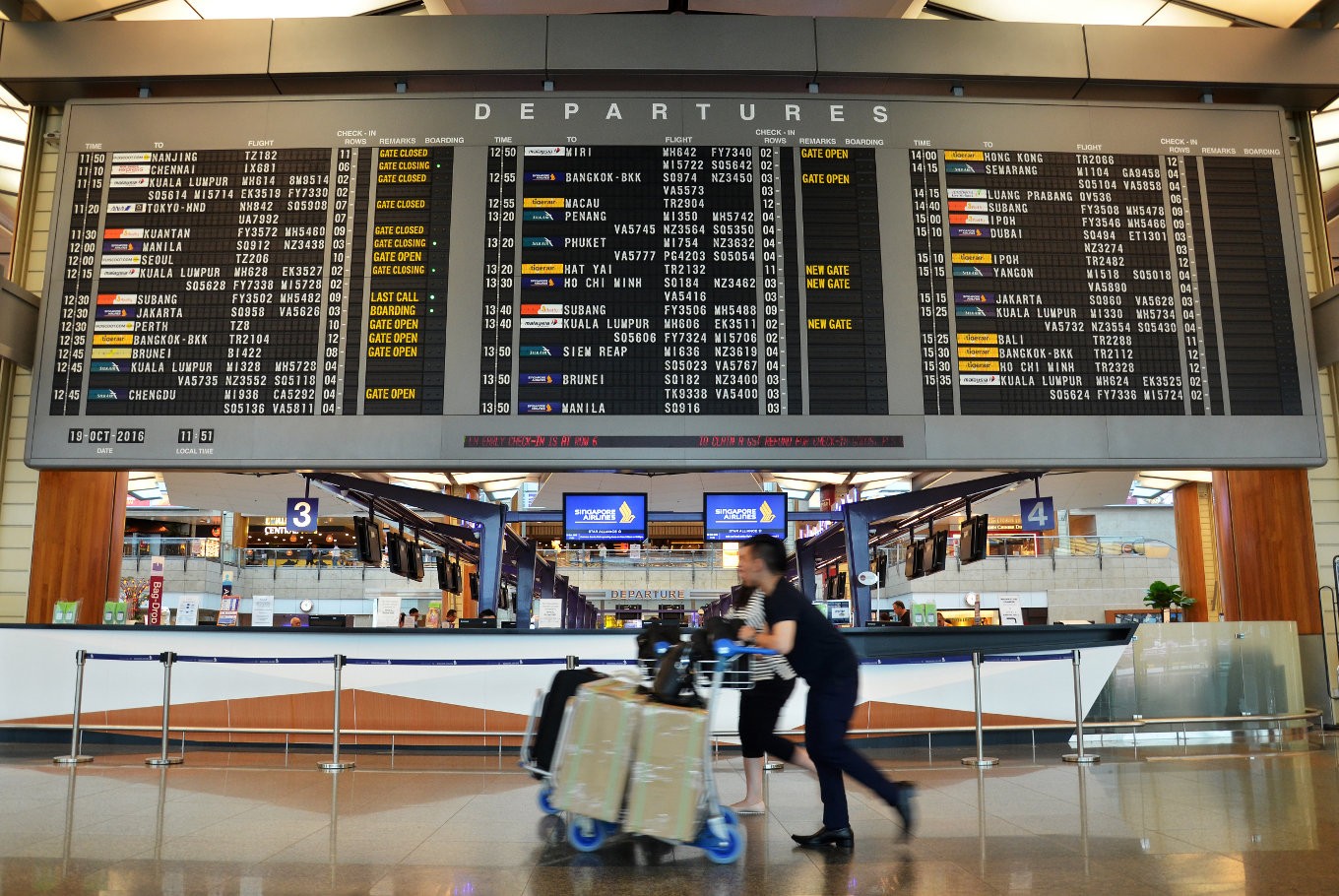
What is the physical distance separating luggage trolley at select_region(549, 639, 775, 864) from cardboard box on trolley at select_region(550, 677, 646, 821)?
71mm

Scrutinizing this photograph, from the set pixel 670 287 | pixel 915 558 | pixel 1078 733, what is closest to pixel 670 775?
pixel 670 287

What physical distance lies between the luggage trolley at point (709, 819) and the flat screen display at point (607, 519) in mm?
5726

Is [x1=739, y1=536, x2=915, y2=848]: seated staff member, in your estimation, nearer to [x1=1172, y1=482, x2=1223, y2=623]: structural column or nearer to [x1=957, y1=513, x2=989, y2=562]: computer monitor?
[x1=957, y1=513, x2=989, y2=562]: computer monitor

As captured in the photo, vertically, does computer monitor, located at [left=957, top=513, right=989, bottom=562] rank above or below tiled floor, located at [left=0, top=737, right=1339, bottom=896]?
above

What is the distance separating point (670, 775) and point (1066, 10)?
8481 millimetres

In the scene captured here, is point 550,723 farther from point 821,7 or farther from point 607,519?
point 821,7

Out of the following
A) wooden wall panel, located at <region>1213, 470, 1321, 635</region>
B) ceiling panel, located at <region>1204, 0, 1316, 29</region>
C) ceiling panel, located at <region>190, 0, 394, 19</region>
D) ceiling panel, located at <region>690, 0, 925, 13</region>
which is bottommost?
wooden wall panel, located at <region>1213, 470, 1321, 635</region>

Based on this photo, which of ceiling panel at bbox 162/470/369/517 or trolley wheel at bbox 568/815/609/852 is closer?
trolley wheel at bbox 568/815/609/852

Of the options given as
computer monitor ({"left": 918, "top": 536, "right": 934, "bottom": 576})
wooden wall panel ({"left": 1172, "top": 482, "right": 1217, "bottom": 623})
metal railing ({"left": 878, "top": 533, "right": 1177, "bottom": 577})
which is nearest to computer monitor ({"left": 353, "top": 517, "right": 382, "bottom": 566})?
computer monitor ({"left": 918, "top": 536, "right": 934, "bottom": 576})

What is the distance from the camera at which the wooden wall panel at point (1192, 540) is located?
21266mm

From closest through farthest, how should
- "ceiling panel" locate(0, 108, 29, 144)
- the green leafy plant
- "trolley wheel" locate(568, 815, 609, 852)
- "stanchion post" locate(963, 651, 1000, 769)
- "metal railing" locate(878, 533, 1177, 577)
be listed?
"trolley wheel" locate(568, 815, 609, 852)
"stanchion post" locate(963, 651, 1000, 769)
"ceiling panel" locate(0, 108, 29, 144)
the green leafy plant
"metal railing" locate(878, 533, 1177, 577)

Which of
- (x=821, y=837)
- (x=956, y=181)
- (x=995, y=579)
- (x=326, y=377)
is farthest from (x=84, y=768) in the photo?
(x=995, y=579)

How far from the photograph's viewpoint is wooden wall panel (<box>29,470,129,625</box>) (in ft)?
29.6

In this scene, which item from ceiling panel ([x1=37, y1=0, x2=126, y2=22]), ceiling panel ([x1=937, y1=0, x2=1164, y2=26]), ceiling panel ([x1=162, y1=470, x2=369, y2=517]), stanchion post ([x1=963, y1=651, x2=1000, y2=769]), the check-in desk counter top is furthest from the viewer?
ceiling panel ([x1=162, y1=470, x2=369, y2=517])
